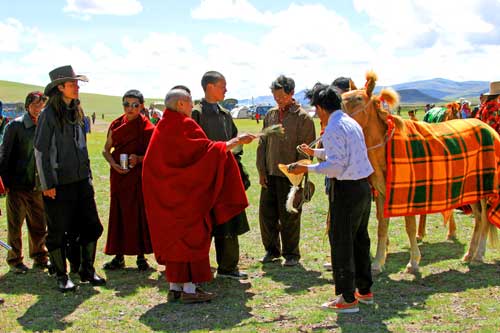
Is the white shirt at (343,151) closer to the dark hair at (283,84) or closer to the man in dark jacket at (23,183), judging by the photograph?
the dark hair at (283,84)

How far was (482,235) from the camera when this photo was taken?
7.32 meters

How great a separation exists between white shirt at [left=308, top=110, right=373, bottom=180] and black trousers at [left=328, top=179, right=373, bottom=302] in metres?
0.14

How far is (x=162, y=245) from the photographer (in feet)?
18.8

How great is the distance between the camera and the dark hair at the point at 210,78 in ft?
21.7

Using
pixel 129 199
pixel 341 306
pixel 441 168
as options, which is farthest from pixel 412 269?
pixel 129 199

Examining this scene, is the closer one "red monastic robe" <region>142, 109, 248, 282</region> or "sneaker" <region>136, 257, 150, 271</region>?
"red monastic robe" <region>142, 109, 248, 282</region>

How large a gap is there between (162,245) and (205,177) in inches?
31.7

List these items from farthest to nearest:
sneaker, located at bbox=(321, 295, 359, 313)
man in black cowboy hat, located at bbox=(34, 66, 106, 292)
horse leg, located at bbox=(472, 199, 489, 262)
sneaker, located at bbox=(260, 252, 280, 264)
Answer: sneaker, located at bbox=(260, 252, 280, 264) → horse leg, located at bbox=(472, 199, 489, 262) → man in black cowboy hat, located at bbox=(34, 66, 106, 292) → sneaker, located at bbox=(321, 295, 359, 313)

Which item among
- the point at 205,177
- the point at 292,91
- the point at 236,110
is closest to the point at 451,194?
the point at 292,91

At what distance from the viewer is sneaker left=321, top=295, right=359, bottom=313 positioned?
5.36 m

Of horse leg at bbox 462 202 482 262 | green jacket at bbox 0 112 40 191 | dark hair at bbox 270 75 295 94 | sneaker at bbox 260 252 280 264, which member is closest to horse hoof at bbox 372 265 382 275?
horse leg at bbox 462 202 482 262

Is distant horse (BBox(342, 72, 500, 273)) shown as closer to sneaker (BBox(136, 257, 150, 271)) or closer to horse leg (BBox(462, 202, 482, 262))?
horse leg (BBox(462, 202, 482, 262))

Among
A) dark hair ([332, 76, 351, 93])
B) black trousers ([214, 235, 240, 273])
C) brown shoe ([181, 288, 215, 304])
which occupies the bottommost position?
brown shoe ([181, 288, 215, 304])

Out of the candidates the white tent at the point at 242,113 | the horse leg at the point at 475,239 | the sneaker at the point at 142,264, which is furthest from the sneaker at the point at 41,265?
the white tent at the point at 242,113
